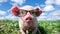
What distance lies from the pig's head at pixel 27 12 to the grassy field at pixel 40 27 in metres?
0.16

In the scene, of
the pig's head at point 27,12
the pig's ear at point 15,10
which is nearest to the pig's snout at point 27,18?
the pig's head at point 27,12

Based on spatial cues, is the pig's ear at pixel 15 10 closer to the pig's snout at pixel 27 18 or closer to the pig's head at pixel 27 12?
the pig's head at pixel 27 12

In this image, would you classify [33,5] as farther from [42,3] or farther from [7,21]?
[7,21]

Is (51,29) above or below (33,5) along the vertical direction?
below

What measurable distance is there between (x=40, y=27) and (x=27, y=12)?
33 cm

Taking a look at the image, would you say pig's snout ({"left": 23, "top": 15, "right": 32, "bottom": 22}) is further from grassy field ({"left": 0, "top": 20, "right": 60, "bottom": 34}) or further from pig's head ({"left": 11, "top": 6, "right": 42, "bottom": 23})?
grassy field ({"left": 0, "top": 20, "right": 60, "bottom": 34})

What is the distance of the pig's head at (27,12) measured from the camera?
315 cm

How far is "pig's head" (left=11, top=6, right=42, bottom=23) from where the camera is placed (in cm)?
315

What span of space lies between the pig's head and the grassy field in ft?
0.53

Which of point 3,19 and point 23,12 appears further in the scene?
point 3,19

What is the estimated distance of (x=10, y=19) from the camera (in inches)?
135

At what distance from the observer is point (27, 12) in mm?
3170

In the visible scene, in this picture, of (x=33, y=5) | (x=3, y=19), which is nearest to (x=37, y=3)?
(x=33, y=5)

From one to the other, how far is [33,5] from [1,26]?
0.52m
